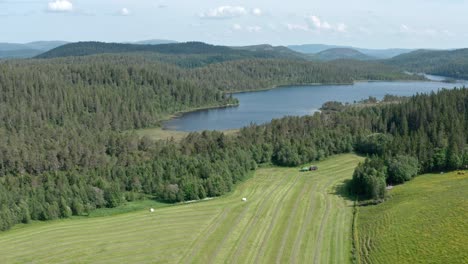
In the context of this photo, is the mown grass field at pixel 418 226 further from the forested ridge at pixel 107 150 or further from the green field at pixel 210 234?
the forested ridge at pixel 107 150

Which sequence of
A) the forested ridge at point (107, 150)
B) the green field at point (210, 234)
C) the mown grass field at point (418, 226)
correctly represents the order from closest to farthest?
Result: 1. the mown grass field at point (418, 226)
2. the green field at point (210, 234)
3. the forested ridge at point (107, 150)

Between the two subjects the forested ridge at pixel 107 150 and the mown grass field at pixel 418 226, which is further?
the forested ridge at pixel 107 150

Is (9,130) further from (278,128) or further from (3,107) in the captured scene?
(278,128)

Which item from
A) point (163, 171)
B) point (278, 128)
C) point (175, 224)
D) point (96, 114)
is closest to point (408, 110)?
point (278, 128)

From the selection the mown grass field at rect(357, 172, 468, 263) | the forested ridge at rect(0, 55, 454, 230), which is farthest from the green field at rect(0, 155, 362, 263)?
the forested ridge at rect(0, 55, 454, 230)

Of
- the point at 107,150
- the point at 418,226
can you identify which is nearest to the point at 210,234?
the point at 418,226

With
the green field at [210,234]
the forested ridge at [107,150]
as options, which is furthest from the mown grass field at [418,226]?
the forested ridge at [107,150]

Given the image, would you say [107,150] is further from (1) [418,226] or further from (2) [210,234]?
(1) [418,226]
